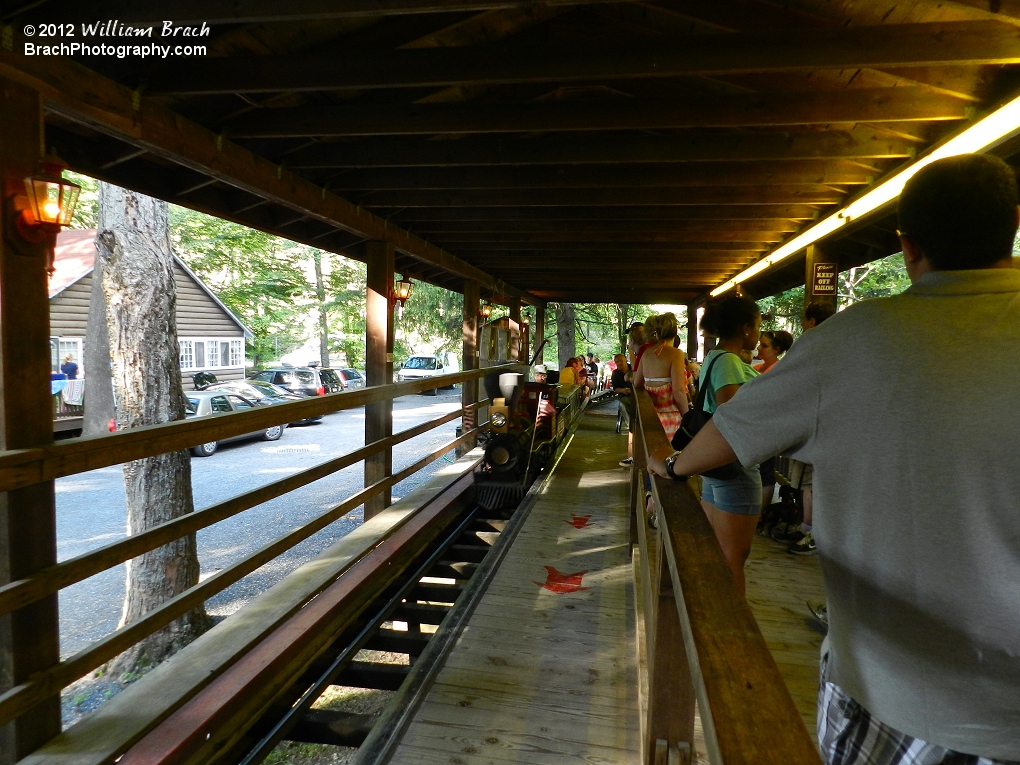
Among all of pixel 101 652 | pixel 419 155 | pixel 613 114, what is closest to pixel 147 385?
pixel 419 155

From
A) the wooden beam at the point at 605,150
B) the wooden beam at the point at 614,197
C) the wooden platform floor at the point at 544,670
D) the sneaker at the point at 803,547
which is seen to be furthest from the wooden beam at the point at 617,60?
the sneaker at the point at 803,547

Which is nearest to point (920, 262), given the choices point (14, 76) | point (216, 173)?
point (14, 76)

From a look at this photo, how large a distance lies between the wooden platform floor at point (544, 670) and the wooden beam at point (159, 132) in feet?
10.0

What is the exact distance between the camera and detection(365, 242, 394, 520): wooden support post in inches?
248

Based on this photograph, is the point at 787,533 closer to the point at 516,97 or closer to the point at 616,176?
the point at 616,176

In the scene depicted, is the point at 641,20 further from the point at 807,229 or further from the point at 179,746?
the point at 179,746

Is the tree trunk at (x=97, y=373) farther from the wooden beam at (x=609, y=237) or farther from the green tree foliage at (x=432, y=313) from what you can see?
the green tree foliage at (x=432, y=313)

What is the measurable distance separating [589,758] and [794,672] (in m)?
1.20

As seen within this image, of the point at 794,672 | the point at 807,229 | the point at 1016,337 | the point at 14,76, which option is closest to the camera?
the point at 1016,337

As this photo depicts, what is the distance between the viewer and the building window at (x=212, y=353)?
20.6 meters

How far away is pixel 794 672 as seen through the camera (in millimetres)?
3020

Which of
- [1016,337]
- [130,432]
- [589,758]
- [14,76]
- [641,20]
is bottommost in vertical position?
[589,758]

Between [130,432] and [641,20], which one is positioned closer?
[130,432]

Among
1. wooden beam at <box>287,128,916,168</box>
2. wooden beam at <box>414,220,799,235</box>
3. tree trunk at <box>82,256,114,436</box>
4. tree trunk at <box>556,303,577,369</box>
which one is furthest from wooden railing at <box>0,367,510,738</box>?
tree trunk at <box>556,303,577,369</box>
